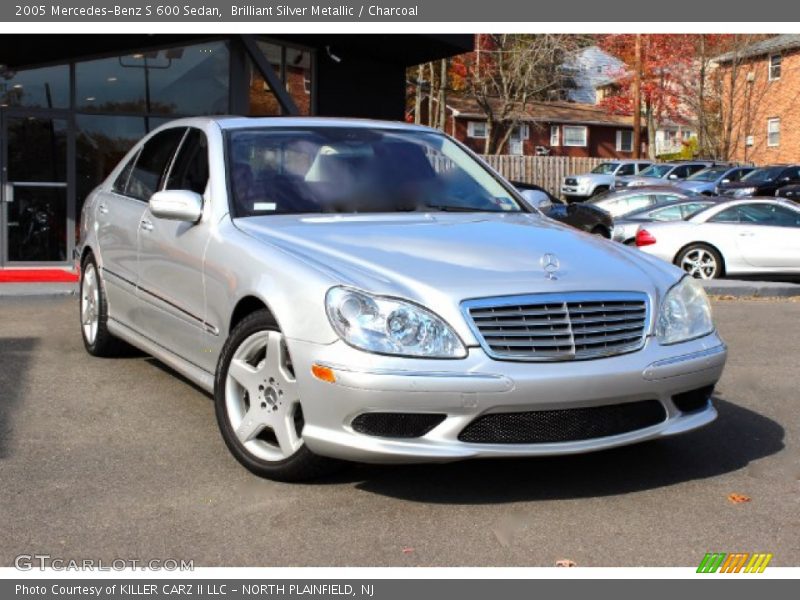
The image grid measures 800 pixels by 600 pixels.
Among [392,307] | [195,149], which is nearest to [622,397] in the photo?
[392,307]

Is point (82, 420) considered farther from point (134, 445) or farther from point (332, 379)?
point (332, 379)

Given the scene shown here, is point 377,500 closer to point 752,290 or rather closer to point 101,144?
point 752,290

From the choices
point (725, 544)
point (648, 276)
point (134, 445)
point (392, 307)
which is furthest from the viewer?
point (134, 445)

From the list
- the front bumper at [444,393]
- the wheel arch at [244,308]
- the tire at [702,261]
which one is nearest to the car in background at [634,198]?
the tire at [702,261]

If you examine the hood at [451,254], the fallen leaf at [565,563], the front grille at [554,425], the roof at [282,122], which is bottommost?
the fallen leaf at [565,563]

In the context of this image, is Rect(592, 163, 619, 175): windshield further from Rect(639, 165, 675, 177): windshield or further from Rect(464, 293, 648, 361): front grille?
Rect(464, 293, 648, 361): front grille

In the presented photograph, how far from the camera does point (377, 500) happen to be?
14.9ft

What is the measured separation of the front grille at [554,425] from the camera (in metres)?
4.36

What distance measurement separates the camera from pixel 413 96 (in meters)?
48.5

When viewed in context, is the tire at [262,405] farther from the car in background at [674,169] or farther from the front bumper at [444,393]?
the car in background at [674,169]

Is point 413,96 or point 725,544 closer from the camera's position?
point 725,544

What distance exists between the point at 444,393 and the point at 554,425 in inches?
20.5

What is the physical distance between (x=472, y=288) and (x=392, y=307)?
0.34 metres

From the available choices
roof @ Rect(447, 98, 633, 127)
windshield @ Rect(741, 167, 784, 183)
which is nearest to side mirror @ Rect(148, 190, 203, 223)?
windshield @ Rect(741, 167, 784, 183)
